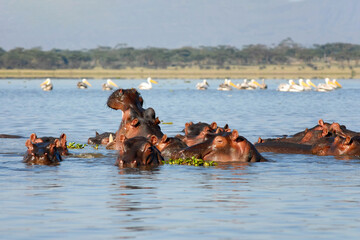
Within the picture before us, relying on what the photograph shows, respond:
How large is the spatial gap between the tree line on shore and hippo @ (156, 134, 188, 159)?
135611mm

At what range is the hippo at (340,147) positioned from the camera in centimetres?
1573

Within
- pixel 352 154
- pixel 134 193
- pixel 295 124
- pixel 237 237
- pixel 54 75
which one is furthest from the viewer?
pixel 54 75

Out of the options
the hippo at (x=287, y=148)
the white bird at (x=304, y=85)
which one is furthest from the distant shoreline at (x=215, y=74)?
the hippo at (x=287, y=148)

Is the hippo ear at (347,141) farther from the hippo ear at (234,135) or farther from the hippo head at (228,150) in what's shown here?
the hippo ear at (234,135)

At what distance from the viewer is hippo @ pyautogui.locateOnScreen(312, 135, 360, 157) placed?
15734mm

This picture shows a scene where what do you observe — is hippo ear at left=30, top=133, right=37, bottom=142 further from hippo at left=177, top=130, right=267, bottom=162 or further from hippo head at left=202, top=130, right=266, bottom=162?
hippo head at left=202, top=130, right=266, bottom=162

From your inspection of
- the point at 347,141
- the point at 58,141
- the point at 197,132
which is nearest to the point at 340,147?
the point at 347,141

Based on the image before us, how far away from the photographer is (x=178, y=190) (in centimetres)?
1184

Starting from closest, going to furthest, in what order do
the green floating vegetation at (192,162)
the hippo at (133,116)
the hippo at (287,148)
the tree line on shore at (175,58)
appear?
the green floating vegetation at (192,162) → the hippo at (133,116) → the hippo at (287,148) → the tree line on shore at (175,58)

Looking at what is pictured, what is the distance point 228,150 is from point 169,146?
1230 mm

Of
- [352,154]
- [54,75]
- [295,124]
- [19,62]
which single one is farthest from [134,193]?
[19,62]

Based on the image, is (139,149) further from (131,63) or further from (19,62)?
(131,63)

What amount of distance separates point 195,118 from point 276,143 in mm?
15761

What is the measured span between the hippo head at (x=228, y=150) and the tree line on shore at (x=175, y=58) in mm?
136088
